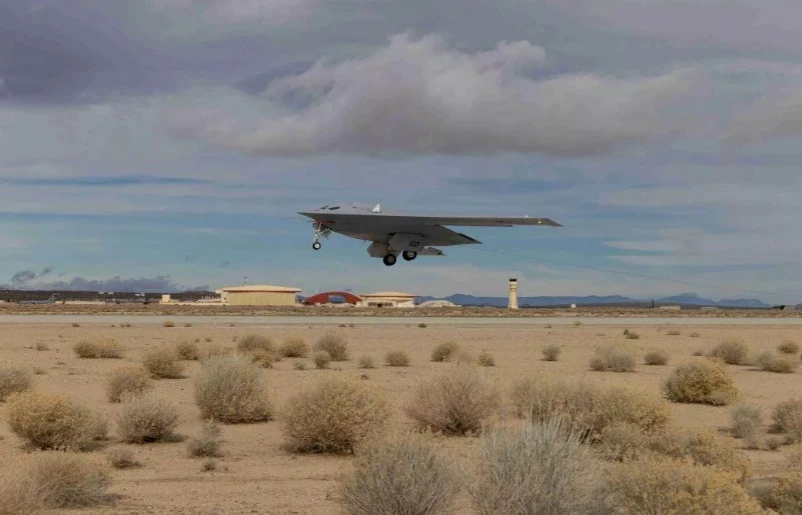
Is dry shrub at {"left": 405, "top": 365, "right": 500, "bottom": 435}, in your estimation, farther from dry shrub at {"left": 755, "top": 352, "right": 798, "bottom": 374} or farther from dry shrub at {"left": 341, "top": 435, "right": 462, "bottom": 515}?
dry shrub at {"left": 755, "top": 352, "right": 798, "bottom": 374}

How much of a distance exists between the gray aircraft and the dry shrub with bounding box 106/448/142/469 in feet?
54.6

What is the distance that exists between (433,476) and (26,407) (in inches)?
356

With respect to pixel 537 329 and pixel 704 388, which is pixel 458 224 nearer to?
pixel 704 388

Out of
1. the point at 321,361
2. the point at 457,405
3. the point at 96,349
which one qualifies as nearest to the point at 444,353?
the point at 321,361

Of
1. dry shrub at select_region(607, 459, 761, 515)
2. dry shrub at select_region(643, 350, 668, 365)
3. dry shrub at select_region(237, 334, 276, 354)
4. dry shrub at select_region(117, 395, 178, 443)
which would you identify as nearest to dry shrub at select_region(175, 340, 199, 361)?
dry shrub at select_region(237, 334, 276, 354)

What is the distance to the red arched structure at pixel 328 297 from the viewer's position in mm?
152925

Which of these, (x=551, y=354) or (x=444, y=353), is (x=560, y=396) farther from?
(x=551, y=354)

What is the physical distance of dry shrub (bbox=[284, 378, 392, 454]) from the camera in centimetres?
1492

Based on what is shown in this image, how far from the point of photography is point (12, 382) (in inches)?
875

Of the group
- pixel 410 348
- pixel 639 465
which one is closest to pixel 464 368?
pixel 639 465

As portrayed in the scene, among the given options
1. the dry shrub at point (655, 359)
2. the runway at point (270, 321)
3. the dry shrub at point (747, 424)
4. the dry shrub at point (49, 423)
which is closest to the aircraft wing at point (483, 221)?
the dry shrub at point (655, 359)

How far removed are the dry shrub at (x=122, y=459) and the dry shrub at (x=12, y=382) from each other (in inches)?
364

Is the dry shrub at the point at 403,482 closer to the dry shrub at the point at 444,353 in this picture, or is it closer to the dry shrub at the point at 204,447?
the dry shrub at the point at 204,447

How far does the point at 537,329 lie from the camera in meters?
64.3
